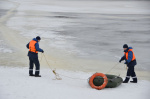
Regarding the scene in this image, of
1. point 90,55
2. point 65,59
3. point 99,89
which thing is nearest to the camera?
point 99,89

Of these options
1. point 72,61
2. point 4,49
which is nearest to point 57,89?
point 72,61

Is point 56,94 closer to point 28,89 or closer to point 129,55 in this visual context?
point 28,89

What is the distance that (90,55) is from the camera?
1044 centimetres

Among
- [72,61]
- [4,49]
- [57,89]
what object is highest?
[4,49]

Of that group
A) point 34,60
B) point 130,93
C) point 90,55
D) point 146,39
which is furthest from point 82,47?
point 130,93

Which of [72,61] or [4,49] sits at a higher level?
[4,49]

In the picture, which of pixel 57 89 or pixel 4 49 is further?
pixel 4 49

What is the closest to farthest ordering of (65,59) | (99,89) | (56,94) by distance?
(56,94)
(99,89)
(65,59)

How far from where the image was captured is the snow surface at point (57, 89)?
5.35m

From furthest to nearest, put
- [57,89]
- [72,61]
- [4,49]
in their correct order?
1. [4,49]
2. [72,61]
3. [57,89]

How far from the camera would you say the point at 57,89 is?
5730 mm

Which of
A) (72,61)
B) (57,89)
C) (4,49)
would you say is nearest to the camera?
(57,89)

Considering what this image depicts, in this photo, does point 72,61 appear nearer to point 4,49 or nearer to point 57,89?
point 4,49

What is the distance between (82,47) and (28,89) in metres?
6.46
